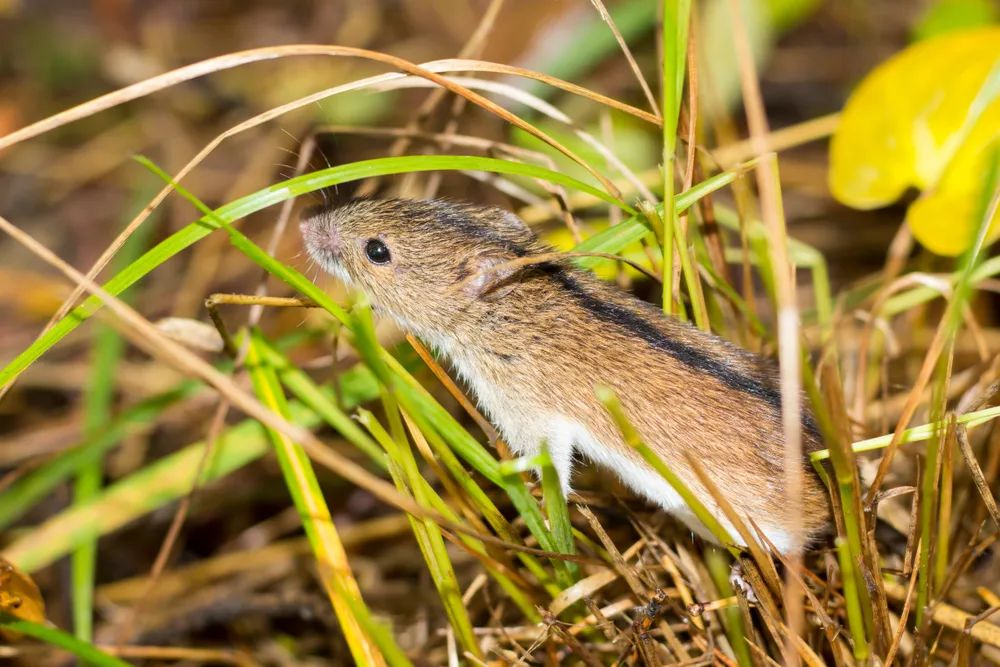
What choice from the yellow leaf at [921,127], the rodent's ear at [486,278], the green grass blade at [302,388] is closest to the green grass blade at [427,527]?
the green grass blade at [302,388]

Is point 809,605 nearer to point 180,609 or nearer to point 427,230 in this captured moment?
point 427,230

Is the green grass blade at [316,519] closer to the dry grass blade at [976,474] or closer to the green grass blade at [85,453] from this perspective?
the green grass blade at [85,453]

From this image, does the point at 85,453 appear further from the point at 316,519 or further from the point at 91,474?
the point at 316,519

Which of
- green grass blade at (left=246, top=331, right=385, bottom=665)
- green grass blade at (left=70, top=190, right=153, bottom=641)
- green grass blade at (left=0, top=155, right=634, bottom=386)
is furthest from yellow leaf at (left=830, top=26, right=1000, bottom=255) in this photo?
green grass blade at (left=70, top=190, right=153, bottom=641)

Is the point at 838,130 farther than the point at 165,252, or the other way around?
the point at 838,130

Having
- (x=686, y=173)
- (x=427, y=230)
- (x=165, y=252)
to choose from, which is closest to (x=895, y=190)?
(x=686, y=173)

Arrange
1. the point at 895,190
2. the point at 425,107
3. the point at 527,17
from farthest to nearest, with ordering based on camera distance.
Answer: the point at 527,17 → the point at 425,107 → the point at 895,190
